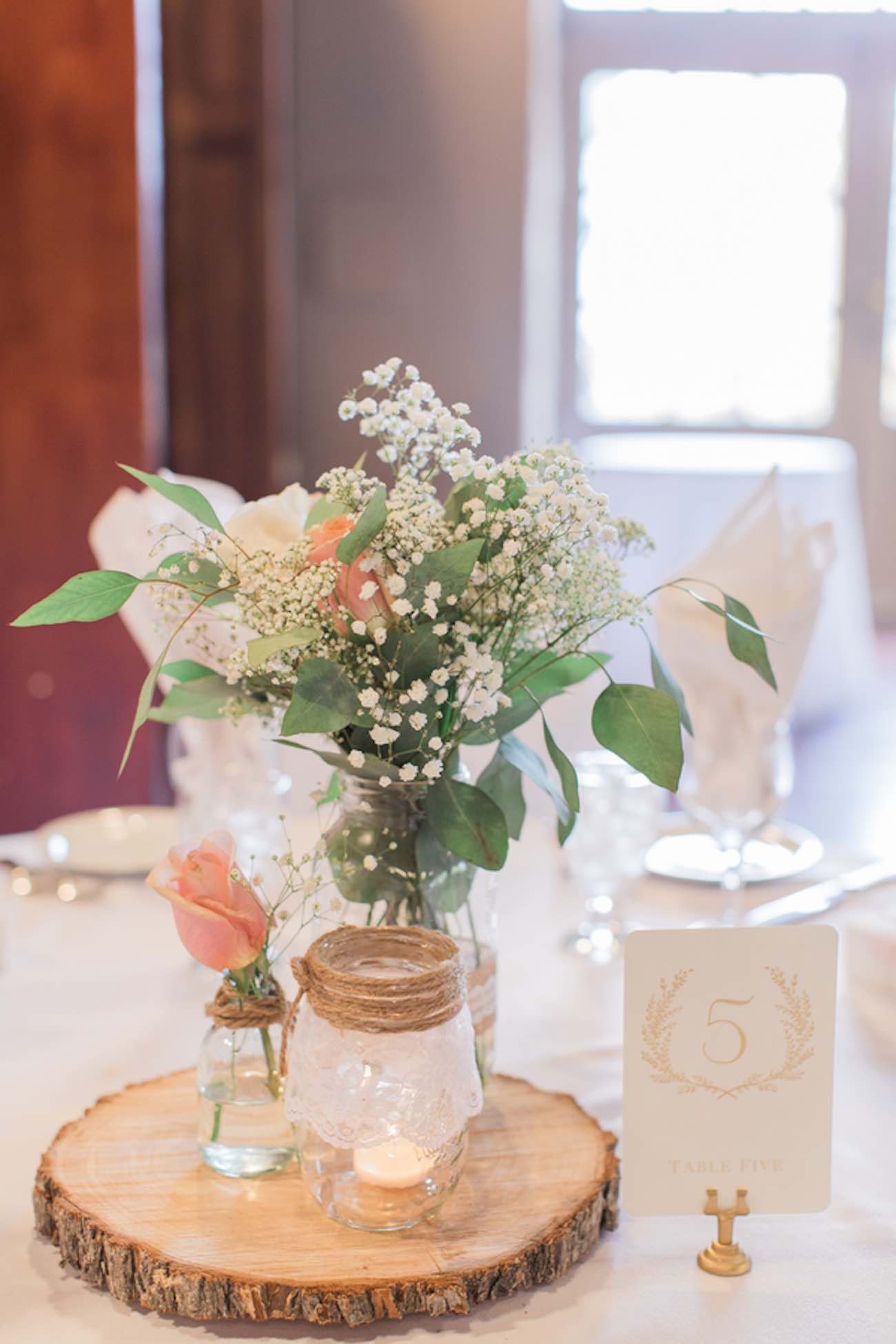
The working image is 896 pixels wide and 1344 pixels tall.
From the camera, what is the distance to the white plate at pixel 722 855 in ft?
4.89

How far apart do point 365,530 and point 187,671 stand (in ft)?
0.84

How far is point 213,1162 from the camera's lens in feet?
2.83

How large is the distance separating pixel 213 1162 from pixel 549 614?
0.39 m

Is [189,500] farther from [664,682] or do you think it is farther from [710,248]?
[710,248]

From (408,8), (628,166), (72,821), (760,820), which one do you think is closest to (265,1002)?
(760,820)

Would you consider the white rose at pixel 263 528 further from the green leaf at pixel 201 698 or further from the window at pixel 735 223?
the window at pixel 735 223

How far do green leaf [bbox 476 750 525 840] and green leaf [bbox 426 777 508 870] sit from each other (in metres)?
0.04

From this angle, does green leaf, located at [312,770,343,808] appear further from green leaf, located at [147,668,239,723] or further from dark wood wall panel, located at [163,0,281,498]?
dark wood wall panel, located at [163,0,281,498]

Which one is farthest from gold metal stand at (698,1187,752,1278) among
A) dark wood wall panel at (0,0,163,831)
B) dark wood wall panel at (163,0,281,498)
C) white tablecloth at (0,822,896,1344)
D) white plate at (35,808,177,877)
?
dark wood wall panel at (163,0,281,498)

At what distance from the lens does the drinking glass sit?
129 cm

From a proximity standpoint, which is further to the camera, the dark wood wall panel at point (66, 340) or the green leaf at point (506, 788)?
the dark wood wall panel at point (66, 340)

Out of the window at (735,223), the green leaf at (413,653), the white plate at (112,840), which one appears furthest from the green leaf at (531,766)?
the window at (735,223)

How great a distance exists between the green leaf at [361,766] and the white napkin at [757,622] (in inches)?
20.1

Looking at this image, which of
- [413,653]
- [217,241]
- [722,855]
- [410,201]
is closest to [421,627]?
[413,653]
